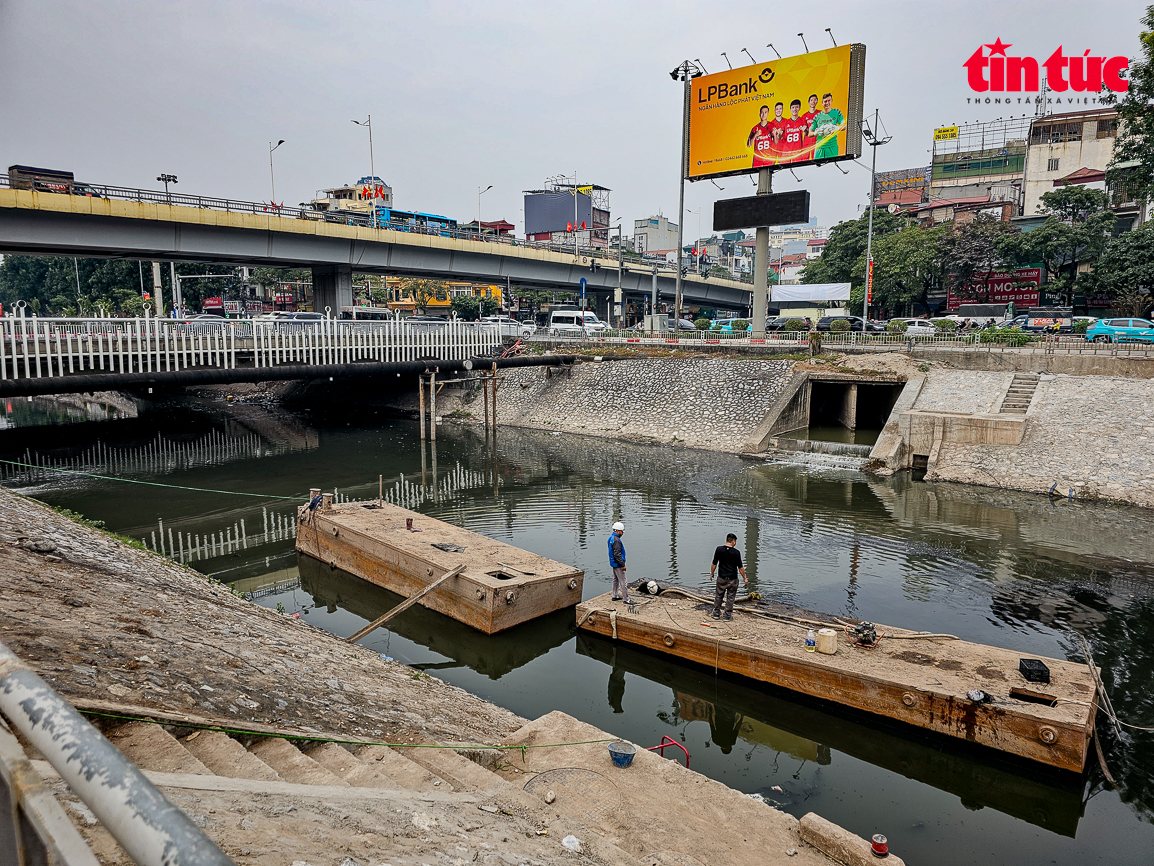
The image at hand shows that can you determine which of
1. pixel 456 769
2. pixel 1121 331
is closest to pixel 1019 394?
pixel 1121 331

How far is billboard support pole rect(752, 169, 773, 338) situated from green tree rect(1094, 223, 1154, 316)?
2318 centimetres

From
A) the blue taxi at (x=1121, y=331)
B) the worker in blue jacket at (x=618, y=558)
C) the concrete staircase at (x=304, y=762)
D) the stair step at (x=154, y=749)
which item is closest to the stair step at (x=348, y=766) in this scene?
the concrete staircase at (x=304, y=762)

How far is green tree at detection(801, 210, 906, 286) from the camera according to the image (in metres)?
63.2

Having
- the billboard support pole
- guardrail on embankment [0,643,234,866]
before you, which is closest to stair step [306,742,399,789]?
guardrail on embankment [0,643,234,866]

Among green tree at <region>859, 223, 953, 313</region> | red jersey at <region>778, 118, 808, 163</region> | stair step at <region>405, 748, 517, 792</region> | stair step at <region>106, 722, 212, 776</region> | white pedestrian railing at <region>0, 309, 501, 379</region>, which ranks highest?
red jersey at <region>778, 118, 808, 163</region>

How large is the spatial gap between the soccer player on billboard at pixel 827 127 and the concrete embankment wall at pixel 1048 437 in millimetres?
14157

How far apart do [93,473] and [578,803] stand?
26.5 meters

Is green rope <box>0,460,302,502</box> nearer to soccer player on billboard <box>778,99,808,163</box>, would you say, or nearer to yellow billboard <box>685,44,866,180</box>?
yellow billboard <box>685,44,866,180</box>

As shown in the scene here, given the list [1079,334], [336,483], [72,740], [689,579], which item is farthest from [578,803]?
[1079,334]

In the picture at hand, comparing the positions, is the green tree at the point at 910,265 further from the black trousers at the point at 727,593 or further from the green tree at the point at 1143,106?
the black trousers at the point at 727,593

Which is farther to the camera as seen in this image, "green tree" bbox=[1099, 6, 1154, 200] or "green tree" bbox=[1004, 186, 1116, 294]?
"green tree" bbox=[1004, 186, 1116, 294]

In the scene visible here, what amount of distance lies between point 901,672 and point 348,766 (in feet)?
24.7

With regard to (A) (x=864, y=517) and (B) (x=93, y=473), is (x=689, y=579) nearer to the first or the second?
(A) (x=864, y=517)

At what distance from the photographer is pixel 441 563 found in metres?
13.7
